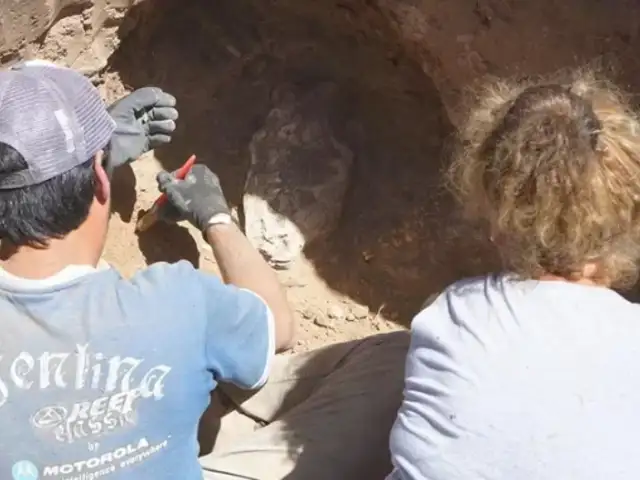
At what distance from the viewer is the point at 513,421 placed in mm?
1106

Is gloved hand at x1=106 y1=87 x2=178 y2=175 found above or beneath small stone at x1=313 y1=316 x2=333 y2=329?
above

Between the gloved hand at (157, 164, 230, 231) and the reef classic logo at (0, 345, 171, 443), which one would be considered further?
the gloved hand at (157, 164, 230, 231)

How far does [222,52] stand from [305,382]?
0.84 metres

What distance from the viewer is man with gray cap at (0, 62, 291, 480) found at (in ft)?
3.94

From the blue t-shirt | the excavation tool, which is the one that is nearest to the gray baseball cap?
the blue t-shirt

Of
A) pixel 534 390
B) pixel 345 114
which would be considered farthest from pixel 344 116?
pixel 534 390

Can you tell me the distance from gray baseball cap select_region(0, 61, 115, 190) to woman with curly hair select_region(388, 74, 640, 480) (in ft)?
1.71

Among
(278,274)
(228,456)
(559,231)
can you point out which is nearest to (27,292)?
(228,456)

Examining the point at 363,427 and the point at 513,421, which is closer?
the point at 513,421

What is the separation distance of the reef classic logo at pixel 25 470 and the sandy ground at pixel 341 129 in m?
0.76

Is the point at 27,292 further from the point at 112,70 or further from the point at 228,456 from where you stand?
the point at 112,70

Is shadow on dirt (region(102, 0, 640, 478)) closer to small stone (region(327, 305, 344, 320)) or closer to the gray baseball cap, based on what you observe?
small stone (region(327, 305, 344, 320))

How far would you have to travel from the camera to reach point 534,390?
3.63 feet

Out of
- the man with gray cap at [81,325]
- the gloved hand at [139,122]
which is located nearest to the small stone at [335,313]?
the gloved hand at [139,122]
